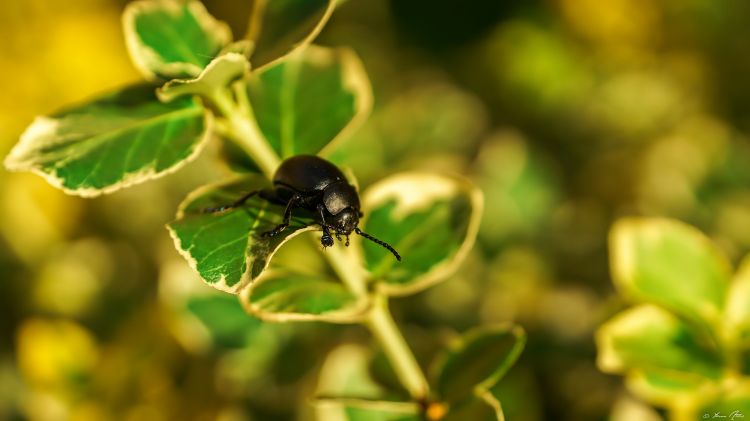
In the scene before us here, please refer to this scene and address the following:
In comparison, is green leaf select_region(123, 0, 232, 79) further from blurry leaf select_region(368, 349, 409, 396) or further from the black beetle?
blurry leaf select_region(368, 349, 409, 396)

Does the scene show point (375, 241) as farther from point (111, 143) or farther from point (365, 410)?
point (111, 143)

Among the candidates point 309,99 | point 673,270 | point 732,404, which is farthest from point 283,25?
point 732,404

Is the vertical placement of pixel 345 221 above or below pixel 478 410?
above

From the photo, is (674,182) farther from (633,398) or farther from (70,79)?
(70,79)

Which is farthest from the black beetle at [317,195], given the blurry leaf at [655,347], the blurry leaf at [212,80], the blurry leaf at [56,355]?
the blurry leaf at [56,355]

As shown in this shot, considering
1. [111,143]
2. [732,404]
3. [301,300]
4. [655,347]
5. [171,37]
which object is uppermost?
[171,37]

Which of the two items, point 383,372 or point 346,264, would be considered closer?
point 346,264

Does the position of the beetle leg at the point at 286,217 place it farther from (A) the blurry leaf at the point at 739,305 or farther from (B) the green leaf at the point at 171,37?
(A) the blurry leaf at the point at 739,305

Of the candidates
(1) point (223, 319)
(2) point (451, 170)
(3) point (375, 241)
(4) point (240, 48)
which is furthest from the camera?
(2) point (451, 170)
